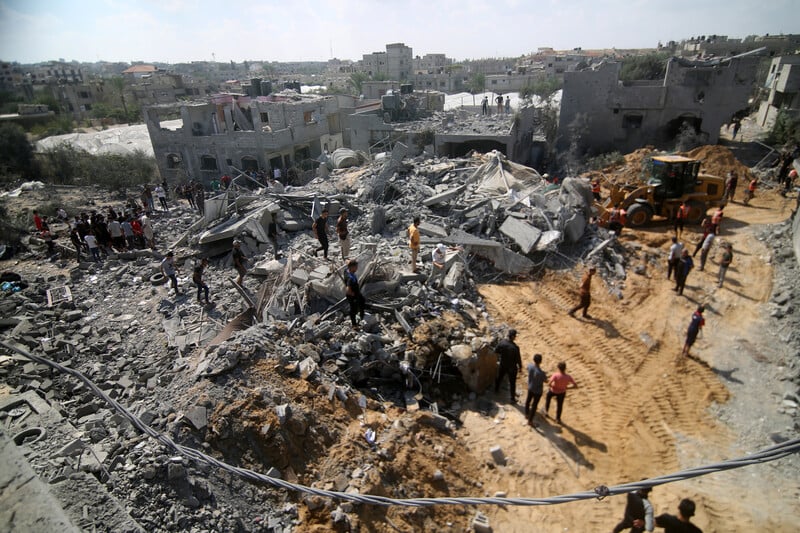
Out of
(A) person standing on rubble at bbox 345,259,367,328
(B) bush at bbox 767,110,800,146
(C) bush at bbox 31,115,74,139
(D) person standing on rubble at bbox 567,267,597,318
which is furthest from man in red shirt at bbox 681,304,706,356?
(C) bush at bbox 31,115,74,139

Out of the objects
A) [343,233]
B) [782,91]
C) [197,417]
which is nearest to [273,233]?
[343,233]

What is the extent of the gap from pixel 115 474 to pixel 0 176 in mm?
30780

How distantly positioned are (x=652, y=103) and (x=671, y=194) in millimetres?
11200

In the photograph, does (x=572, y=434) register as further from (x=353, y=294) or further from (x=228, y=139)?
(x=228, y=139)

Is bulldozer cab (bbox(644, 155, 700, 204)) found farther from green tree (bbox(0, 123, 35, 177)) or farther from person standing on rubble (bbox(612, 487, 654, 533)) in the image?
green tree (bbox(0, 123, 35, 177))

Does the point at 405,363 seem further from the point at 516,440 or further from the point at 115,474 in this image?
the point at 115,474

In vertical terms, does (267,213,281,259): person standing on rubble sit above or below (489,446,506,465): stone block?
above

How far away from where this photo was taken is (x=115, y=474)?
4.20 meters

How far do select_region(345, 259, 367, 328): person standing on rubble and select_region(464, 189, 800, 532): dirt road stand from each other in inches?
102

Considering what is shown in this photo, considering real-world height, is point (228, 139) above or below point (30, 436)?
above

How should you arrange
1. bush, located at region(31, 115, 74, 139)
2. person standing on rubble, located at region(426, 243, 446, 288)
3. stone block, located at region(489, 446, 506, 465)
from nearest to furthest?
stone block, located at region(489, 446, 506, 465), person standing on rubble, located at region(426, 243, 446, 288), bush, located at region(31, 115, 74, 139)

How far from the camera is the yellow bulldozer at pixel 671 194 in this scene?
12.7 m

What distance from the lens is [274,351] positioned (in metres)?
6.33

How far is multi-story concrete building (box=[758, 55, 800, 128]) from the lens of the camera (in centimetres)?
2464
